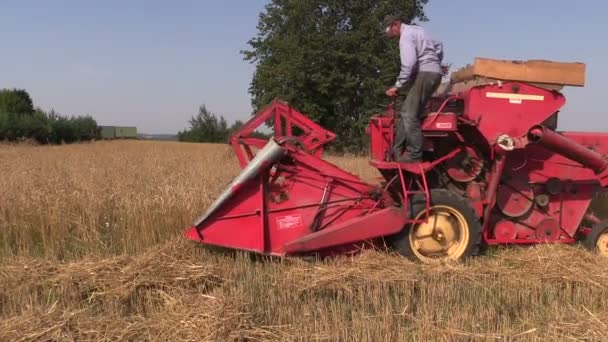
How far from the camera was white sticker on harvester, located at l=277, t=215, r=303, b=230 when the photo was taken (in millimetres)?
5395

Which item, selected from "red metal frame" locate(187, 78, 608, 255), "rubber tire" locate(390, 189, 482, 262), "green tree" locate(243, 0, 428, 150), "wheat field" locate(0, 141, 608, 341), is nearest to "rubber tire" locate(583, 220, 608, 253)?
"red metal frame" locate(187, 78, 608, 255)

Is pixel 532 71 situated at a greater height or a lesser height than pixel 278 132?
greater

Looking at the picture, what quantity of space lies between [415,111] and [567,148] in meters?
1.77

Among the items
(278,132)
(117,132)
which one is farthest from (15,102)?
(278,132)

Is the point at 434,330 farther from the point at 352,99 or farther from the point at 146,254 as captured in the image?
the point at 352,99

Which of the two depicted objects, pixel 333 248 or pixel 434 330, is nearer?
pixel 434 330

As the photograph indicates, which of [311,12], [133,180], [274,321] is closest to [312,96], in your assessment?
[311,12]

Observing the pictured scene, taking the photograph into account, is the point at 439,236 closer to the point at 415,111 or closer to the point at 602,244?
→ the point at 415,111

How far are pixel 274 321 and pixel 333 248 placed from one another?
1526 mm

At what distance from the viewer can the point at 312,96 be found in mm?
32750

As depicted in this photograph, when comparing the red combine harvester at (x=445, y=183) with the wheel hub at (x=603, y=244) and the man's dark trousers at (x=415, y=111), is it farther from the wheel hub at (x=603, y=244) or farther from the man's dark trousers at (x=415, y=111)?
the man's dark trousers at (x=415, y=111)

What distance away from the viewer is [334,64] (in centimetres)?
3256

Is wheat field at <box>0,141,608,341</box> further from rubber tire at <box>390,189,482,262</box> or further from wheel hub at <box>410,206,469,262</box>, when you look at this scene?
wheel hub at <box>410,206,469,262</box>

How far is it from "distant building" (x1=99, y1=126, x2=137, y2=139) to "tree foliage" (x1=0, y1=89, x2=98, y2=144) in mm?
3219
